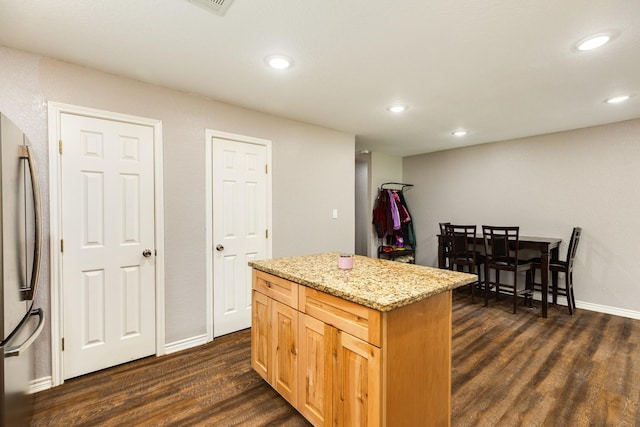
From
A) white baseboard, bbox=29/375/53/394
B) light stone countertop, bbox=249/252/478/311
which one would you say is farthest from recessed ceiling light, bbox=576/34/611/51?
white baseboard, bbox=29/375/53/394

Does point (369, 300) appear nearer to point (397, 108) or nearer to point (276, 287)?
point (276, 287)

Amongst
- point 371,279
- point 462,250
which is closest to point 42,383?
point 371,279

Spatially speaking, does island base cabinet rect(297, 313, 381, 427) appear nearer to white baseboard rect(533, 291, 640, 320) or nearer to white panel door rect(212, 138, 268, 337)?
white panel door rect(212, 138, 268, 337)

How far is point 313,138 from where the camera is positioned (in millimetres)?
3666

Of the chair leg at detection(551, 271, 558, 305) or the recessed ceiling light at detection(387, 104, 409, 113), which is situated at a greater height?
the recessed ceiling light at detection(387, 104, 409, 113)

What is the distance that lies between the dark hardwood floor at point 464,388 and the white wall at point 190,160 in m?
0.36

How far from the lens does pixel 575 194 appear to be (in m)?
3.80

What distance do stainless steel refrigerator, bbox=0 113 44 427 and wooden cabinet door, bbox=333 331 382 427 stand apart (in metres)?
1.40

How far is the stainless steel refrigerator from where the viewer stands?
1236 mm

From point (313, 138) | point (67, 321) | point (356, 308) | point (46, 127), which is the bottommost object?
point (67, 321)

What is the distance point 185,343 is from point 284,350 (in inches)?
52.7

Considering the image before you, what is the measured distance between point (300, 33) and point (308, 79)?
63cm

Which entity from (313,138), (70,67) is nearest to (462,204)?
(313,138)

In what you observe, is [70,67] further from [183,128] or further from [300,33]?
[300,33]
